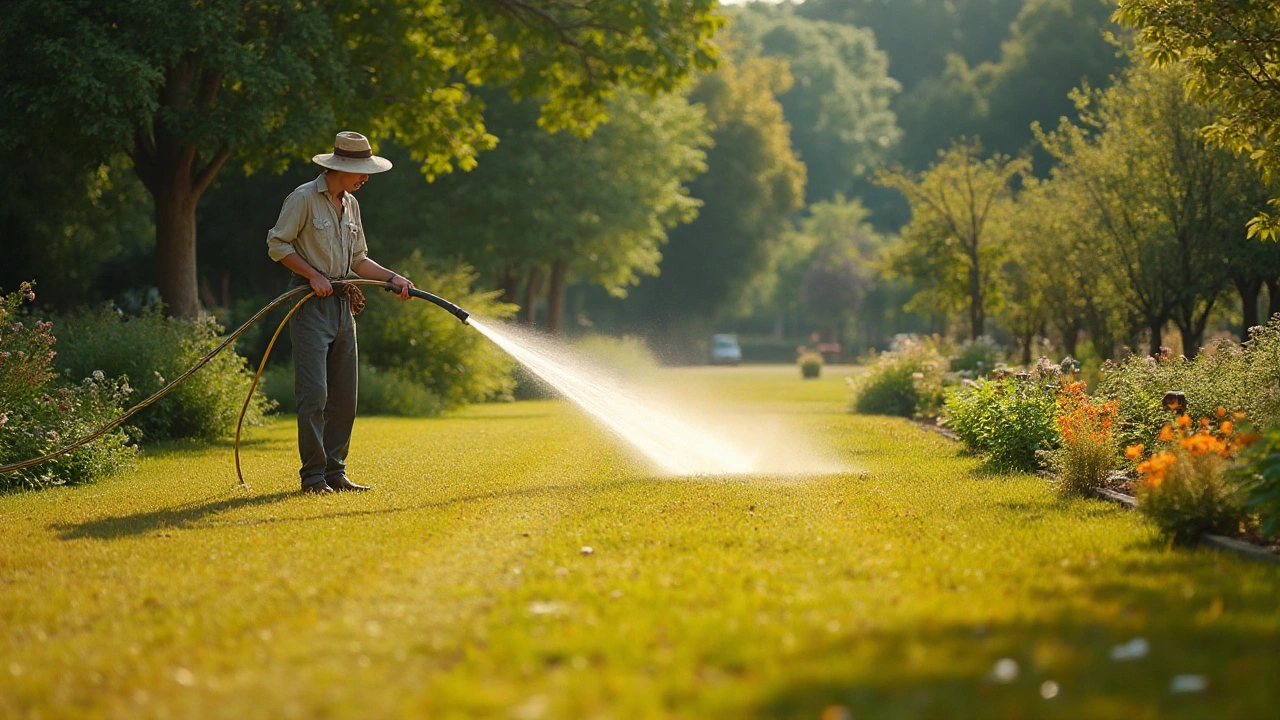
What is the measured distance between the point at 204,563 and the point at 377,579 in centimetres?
123

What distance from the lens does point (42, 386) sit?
12031 millimetres

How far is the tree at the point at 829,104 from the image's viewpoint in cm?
9288

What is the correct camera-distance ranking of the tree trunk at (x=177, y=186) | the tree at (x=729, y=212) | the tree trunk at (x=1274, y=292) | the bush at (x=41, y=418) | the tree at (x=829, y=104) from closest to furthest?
1. the bush at (x=41, y=418)
2. the tree trunk at (x=177, y=186)
3. the tree trunk at (x=1274, y=292)
4. the tree at (x=729, y=212)
5. the tree at (x=829, y=104)

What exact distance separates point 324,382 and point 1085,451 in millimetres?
5840

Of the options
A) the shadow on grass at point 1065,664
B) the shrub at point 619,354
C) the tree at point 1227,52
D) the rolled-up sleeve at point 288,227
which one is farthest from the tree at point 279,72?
the shrub at point 619,354

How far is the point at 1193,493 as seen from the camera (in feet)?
22.9

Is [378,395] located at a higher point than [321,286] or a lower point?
lower

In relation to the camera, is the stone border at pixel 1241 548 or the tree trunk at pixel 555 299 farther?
the tree trunk at pixel 555 299

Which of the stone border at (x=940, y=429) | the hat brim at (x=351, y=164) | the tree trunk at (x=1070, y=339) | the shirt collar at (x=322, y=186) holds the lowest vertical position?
the stone border at (x=940, y=429)

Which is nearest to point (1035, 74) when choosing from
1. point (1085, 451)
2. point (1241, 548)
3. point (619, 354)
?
point (619, 354)

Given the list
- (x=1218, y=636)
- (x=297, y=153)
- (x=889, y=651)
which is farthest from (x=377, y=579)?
(x=297, y=153)

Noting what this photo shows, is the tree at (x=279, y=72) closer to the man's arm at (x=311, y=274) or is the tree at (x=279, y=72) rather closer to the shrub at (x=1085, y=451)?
the man's arm at (x=311, y=274)

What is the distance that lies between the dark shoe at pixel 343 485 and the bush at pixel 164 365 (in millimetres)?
5595

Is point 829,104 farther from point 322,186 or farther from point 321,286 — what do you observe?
point 321,286
